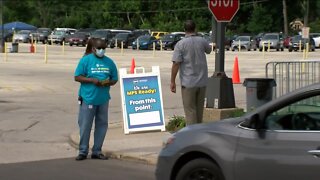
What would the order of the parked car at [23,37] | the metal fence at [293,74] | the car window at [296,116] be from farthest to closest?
the parked car at [23,37] → the metal fence at [293,74] → the car window at [296,116]

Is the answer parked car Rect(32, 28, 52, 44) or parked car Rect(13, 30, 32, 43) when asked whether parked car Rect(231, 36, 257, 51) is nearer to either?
parked car Rect(32, 28, 52, 44)

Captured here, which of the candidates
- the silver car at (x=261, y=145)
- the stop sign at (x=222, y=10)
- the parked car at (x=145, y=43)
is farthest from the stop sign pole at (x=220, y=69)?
the parked car at (x=145, y=43)

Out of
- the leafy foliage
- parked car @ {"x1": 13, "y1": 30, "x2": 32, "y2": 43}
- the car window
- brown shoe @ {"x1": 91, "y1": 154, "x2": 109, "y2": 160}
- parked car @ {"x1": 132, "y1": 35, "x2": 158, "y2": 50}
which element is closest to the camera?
the car window

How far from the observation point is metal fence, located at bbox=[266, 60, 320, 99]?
11.5 meters

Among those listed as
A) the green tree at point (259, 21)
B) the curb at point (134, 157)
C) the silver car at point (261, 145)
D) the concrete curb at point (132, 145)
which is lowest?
the curb at point (134, 157)

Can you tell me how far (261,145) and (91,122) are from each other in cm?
429

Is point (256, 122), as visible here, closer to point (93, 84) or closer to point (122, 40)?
point (93, 84)

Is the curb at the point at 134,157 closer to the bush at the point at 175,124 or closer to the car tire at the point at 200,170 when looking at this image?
the bush at the point at 175,124

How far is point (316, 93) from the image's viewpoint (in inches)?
221

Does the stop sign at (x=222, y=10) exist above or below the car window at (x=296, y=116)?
above

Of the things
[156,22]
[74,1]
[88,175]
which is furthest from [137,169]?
[74,1]

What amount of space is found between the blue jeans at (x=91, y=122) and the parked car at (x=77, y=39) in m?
60.5

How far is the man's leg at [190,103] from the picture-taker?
9.74 m

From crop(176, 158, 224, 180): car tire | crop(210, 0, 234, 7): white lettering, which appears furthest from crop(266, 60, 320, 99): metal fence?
crop(176, 158, 224, 180): car tire
